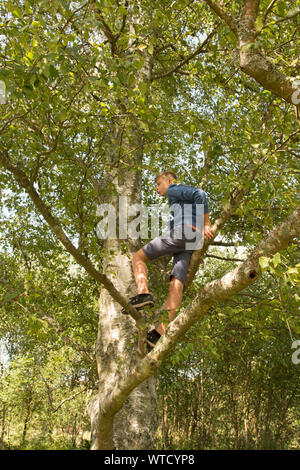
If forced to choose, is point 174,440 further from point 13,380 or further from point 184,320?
point 184,320

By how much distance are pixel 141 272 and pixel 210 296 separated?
1.15m

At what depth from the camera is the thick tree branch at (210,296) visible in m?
2.43

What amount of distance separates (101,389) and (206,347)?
1534 mm

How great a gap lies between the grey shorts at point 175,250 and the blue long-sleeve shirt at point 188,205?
0.16 meters

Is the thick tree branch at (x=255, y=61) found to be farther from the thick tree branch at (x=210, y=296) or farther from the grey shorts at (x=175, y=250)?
the grey shorts at (x=175, y=250)

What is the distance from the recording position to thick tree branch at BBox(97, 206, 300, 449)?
243 cm

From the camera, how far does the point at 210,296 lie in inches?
110

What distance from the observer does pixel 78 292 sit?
8.70 m

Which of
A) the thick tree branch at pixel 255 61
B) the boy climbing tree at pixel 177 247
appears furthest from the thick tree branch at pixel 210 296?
the thick tree branch at pixel 255 61

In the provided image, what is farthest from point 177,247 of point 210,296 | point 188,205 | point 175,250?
point 210,296

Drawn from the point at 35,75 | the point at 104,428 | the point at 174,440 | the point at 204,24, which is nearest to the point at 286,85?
the point at 35,75

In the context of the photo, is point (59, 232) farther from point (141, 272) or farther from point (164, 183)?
point (164, 183)

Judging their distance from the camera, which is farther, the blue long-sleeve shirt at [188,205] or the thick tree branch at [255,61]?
the blue long-sleeve shirt at [188,205]

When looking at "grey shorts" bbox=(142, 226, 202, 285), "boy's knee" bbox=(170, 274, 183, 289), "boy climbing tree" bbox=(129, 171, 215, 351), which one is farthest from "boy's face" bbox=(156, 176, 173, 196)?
"boy's knee" bbox=(170, 274, 183, 289)
